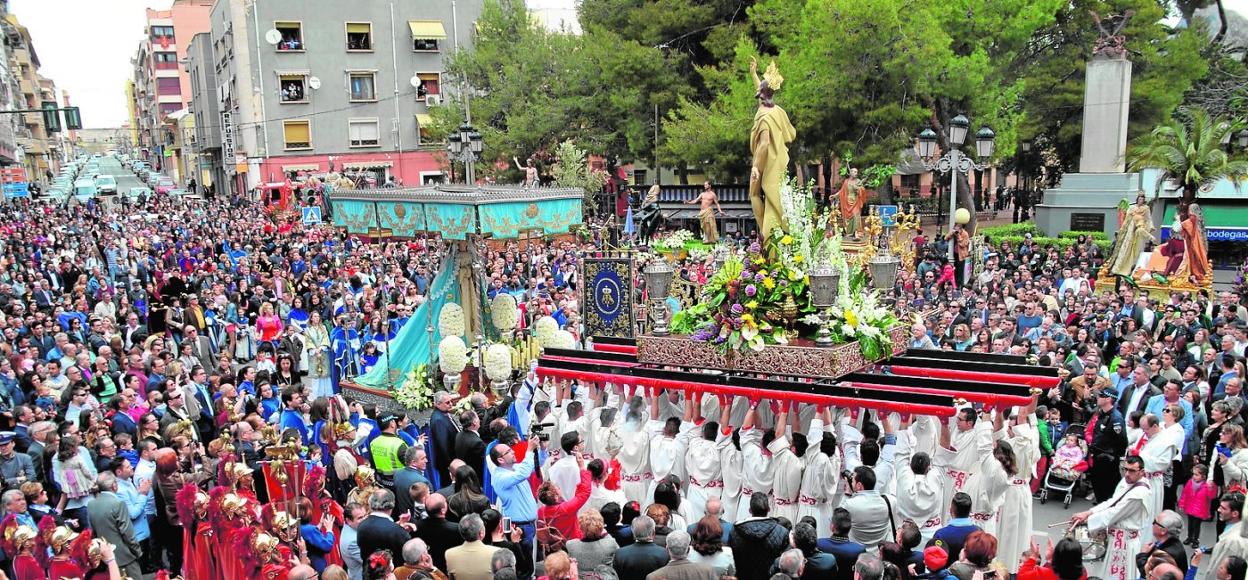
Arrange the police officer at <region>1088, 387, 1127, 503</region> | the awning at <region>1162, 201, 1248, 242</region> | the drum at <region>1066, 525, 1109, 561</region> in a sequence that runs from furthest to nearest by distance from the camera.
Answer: the awning at <region>1162, 201, 1248, 242</region> < the police officer at <region>1088, 387, 1127, 503</region> < the drum at <region>1066, 525, 1109, 561</region>

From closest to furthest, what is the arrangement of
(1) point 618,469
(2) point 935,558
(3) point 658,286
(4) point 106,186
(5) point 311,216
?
(2) point 935,558, (1) point 618,469, (3) point 658,286, (5) point 311,216, (4) point 106,186

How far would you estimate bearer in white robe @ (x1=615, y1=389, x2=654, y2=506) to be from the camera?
8391 mm

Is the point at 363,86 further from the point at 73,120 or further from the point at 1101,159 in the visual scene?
the point at 1101,159

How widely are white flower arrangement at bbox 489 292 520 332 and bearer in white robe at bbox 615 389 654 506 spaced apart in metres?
4.62

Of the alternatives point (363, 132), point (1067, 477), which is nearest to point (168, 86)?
point (363, 132)

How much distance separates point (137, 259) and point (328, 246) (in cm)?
473

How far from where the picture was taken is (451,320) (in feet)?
39.5

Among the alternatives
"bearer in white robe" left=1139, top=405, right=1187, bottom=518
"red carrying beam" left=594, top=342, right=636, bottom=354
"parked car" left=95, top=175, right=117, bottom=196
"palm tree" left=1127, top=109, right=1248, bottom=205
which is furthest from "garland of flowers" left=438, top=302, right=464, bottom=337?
"parked car" left=95, top=175, right=117, bottom=196

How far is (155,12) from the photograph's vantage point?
79.9 meters

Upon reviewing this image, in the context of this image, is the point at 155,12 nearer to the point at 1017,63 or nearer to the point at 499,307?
the point at 1017,63

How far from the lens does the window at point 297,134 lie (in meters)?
44.2

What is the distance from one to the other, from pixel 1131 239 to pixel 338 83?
37.0 m

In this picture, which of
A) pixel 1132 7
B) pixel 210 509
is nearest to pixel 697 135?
pixel 1132 7

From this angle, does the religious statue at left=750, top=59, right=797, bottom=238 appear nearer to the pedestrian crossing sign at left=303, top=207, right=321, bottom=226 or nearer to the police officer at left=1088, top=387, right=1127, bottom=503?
the police officer at left=1088, top=387, right=1127, bottom=503
